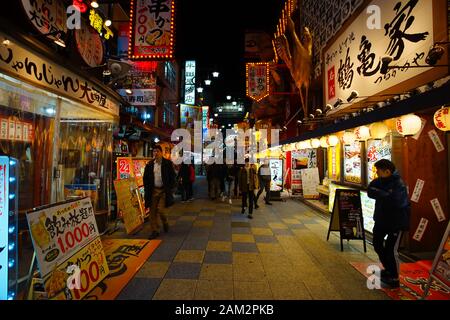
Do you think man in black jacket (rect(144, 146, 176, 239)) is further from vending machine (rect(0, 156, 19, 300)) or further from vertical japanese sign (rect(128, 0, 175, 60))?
vertical japanese sign (rect(128, 0, 175, 60))

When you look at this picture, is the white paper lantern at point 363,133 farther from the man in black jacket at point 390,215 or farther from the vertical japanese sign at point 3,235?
the vertical japanese sign at point 3,235

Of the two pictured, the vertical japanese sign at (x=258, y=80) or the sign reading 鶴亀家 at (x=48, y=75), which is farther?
the vertical japanese sign at (x=258, y=80)

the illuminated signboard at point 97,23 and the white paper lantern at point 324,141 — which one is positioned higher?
the illuminated signboard at point 97,23

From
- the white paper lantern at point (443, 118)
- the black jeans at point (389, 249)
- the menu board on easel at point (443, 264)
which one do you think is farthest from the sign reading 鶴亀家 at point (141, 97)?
the menu board on easel at point (443, 264)

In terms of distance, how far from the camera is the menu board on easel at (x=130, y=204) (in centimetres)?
697

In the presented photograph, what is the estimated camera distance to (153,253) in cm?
573

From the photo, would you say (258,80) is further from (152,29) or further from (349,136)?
(349,136)

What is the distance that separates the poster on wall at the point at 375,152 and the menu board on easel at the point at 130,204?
7.40m

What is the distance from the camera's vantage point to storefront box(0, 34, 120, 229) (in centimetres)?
441

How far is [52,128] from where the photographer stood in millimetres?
6043
